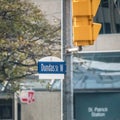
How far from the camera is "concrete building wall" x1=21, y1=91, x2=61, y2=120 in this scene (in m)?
28.1

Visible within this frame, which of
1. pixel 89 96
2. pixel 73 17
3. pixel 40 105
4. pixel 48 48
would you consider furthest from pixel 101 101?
pixel 73 17

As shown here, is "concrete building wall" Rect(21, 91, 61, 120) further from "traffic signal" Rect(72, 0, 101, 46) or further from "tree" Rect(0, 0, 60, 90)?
"traffic signal" Rect(72, 0, 101, 46)

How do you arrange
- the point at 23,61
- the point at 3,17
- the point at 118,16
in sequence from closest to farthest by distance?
the point at 3,17, the point at 23,61, the point at 118,16

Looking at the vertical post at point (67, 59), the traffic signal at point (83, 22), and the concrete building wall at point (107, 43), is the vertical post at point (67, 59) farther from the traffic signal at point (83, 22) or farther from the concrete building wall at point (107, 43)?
the concrete building wall at point (107, 43)

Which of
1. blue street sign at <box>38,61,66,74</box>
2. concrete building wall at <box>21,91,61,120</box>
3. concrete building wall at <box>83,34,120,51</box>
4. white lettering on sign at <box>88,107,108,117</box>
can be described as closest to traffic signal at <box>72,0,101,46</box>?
blue street sign at <box>38,61,66,74</box>

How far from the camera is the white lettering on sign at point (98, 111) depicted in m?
27.4

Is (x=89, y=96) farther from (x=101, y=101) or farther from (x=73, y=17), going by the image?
(x=73, y=17)

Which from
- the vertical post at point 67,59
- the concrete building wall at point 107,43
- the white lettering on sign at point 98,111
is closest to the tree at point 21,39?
the white lettering on sign at point 98,111

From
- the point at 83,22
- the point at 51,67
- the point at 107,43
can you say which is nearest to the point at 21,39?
the point at 51,67

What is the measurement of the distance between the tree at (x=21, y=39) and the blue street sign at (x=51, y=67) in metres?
8.03

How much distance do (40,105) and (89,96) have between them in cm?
250

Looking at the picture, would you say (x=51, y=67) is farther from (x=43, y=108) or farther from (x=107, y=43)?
(x=107, y=43)

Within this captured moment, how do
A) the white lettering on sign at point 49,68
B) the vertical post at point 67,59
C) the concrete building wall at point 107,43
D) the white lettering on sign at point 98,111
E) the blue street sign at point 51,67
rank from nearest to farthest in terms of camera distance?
the vertical post at point 67,59 < the blue street sign at point 51,67 < the white lettering on sign at point 49,68 < the white lettering on sign at point 98,111 < the concrete building wall at point 107,43

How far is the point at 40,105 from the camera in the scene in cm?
2822
